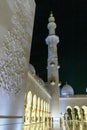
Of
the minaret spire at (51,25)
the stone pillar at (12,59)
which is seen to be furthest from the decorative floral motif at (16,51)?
the minaret spire at (51,25)

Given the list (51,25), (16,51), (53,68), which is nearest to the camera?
(16,51)

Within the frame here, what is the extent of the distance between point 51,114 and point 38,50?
645 cm

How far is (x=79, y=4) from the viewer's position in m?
9.60

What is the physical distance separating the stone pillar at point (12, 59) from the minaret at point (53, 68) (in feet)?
35.2

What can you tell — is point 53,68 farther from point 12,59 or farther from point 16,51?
point 12,59

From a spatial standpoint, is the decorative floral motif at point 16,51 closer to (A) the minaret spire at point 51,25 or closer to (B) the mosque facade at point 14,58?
(B) the mosque facade at point 14,58

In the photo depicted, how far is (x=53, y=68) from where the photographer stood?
46.1 feet

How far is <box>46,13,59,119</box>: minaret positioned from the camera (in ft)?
44.2

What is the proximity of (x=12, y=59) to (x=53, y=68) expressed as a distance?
11.7m

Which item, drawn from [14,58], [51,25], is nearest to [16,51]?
[14,58]

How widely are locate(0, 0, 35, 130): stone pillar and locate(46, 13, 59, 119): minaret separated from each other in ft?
Answer: 35.2

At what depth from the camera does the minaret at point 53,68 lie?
13.5 metres

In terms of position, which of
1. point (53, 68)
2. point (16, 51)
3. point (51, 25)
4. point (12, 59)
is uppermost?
point (51, 25)

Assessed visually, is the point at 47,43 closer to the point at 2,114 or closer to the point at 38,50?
the point at 38,50
